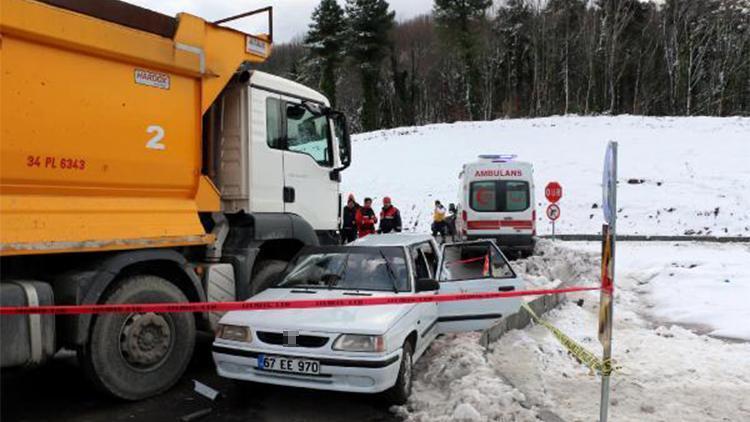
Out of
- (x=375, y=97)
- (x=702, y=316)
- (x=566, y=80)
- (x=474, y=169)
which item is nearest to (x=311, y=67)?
(x=375, y=97)

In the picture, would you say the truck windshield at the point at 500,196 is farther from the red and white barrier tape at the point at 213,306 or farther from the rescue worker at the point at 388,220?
the red and white barrier tape at the point at 213,306

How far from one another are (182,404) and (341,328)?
168 centimetres

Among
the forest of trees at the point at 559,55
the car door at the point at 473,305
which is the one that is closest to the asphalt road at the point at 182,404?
the car door at the point at 473,305

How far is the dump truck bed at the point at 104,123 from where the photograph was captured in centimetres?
443

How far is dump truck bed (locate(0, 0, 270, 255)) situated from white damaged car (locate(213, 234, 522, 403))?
3.71 ft

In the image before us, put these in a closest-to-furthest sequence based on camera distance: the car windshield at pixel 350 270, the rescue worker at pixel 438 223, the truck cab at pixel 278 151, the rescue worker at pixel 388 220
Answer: the car windshield at pixel 350 270 < the truck cab at pixel 278 151 < the rescue worker at pixel 388 220 < the rescue worker at pixel 438 223

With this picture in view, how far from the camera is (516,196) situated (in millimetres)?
16453

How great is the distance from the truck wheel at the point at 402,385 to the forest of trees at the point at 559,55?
154ft

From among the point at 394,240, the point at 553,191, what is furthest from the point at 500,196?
the point at 394,240

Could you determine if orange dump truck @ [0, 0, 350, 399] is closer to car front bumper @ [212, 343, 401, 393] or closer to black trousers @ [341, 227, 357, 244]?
car front bumper @ [212, 343, 401, 393]

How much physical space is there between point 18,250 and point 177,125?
1.96m

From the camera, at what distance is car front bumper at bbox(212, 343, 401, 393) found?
185 inches

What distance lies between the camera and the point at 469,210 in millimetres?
16594

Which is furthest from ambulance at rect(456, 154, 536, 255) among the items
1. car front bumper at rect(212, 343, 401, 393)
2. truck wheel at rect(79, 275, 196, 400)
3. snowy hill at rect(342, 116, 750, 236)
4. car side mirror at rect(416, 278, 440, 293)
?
car front bumper at rect(212, 343, 401, 393)
